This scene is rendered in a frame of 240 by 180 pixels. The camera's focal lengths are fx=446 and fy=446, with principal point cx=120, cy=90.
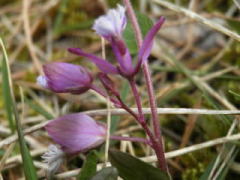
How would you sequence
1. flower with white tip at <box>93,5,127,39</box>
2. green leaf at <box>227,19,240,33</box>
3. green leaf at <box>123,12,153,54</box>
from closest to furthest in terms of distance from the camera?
1. flower with white tip at <box>93,5,127,39</box>
2. green leaf at <box>123,12,153,54</box>
3. green leaf at <box>227,19,240,33</box>

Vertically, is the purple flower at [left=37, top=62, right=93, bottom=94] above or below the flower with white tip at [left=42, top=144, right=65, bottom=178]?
above

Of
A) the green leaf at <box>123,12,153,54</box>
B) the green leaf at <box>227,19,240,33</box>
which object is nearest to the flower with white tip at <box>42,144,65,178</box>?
the green leaf at <box>123,12,153,54</box>

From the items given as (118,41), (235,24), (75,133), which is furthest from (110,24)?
(235,24)

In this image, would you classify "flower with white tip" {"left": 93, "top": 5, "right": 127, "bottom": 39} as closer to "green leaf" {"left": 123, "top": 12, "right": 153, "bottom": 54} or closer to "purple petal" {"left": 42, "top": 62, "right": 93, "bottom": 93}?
"purple petal" {"left": 42, "top": 62, "right": 93, "bottom": 93}

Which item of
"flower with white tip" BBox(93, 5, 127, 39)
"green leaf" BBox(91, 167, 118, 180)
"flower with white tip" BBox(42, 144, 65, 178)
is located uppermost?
"flower with white tip" BBox(93, 5, 127, 39)

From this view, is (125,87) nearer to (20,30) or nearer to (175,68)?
(175,68)

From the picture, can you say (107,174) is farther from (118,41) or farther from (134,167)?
(118,41)

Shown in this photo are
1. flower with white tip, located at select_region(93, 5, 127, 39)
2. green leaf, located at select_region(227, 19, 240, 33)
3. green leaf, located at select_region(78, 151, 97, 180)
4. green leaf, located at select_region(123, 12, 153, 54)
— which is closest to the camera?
flower with white tip, located at select_region(93, 5, 127, 39)
